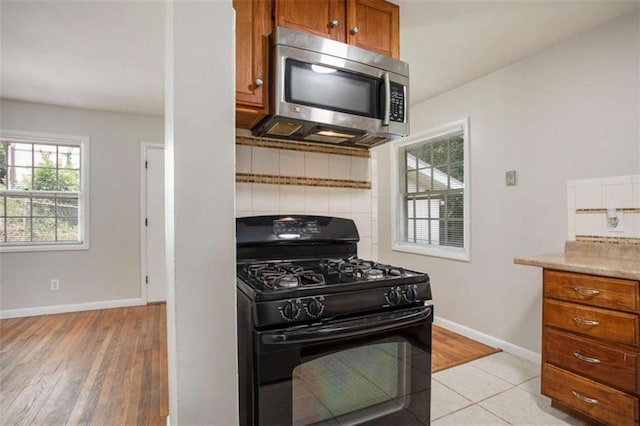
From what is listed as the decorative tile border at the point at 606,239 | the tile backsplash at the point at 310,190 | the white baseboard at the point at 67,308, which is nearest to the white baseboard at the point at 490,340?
the decorative tile border at the point at 606,239

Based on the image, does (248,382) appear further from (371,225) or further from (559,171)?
(559,171)

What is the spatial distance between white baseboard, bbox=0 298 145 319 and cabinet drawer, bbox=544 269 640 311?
4222 millimetres

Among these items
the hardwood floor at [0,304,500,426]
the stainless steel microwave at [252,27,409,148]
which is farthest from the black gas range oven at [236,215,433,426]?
the hardwood floor at [0,304,500,426]

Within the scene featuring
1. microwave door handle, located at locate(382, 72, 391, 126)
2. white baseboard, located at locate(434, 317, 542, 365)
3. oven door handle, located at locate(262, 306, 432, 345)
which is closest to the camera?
oven door handle, located at locate(262, 306, 432, 345)

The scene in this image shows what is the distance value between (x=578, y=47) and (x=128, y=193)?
4.56m

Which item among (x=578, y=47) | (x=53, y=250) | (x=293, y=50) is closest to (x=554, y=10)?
(x=578, y=47)

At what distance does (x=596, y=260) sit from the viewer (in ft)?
6.04

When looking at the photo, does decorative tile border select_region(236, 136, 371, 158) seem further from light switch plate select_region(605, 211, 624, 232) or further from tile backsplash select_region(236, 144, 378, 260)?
light switch plate select_region(605, 211, 624, 232)

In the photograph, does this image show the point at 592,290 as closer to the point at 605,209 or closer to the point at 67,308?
the point at 605,209

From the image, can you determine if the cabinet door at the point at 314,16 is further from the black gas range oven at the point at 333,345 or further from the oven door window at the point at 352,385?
the oven door window at the point at 352,385

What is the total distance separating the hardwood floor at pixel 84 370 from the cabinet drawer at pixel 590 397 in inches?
83.5

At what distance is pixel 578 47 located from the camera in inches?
88.8

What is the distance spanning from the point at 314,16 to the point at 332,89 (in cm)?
43

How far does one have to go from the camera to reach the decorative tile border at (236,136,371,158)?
1.82 m
